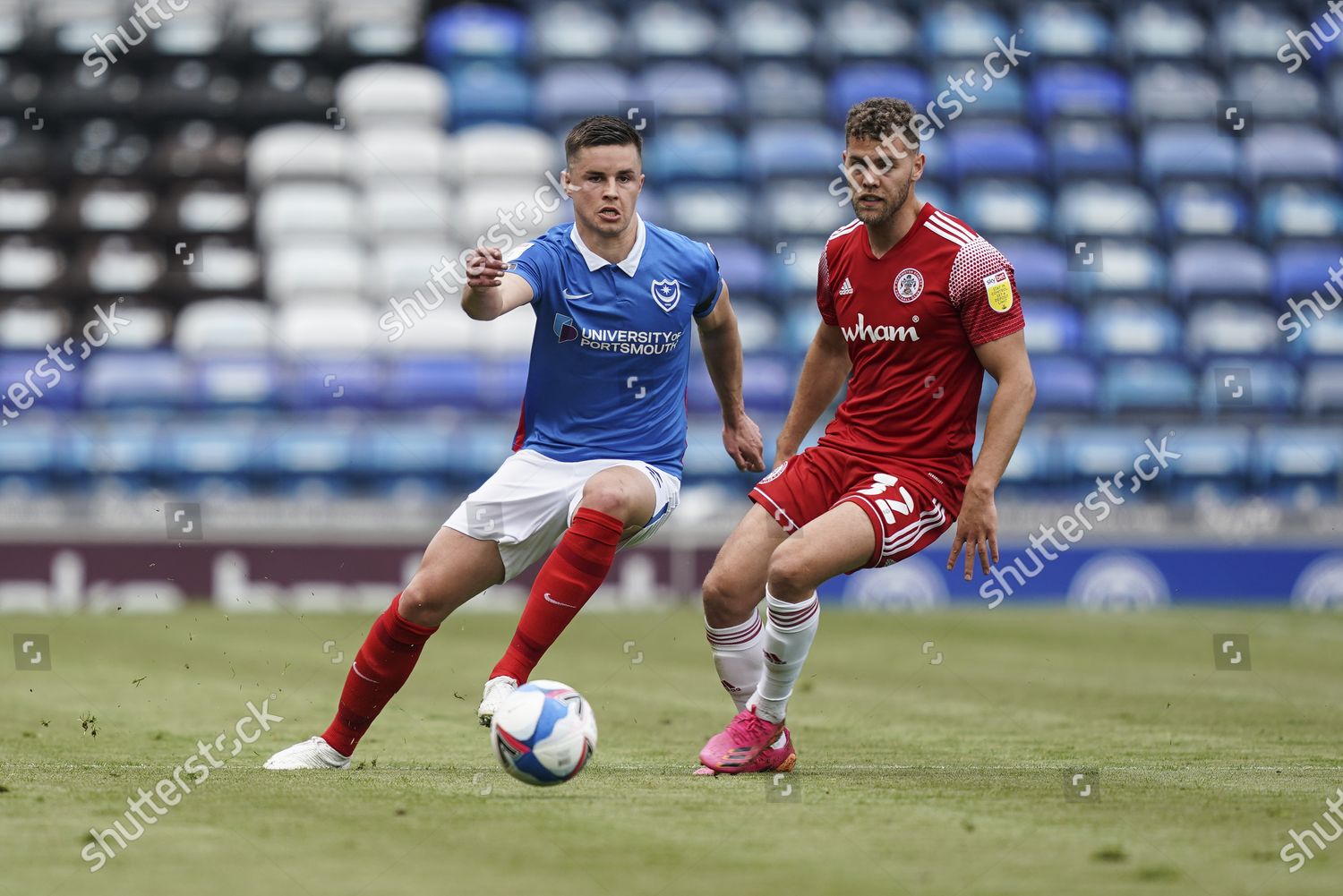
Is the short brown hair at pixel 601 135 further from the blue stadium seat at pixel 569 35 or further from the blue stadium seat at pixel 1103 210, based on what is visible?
the blue stadium seat at pixel 569 35

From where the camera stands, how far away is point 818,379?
698cm

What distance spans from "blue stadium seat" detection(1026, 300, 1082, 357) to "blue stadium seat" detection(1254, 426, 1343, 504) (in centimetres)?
244

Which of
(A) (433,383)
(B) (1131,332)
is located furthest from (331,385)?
(B) (1131,332)

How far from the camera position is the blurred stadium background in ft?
57.4

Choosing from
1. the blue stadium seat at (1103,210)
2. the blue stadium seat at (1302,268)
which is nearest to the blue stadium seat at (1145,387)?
the blue stadium seat at (1302,268)

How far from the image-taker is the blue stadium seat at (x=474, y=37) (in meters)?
23.2

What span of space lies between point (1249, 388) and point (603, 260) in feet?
48.5

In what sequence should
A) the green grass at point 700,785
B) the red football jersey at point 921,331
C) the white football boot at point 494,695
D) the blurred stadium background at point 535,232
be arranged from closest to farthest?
the green grass at point 700,785 → the white football boot at point 494,695 → the red football jersey at point 921,331 → the blurred stadium background at point 535,232

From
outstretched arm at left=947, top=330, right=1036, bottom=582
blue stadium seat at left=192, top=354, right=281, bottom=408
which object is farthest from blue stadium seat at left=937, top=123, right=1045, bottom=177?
outstretched arm at left=947, top=330, right=1036, bottom=582

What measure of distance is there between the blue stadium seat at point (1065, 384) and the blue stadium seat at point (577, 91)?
20.5 ft

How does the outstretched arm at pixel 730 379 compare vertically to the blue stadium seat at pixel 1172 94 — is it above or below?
below

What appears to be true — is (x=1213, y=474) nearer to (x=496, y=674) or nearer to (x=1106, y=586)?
(x=1106, y=586)

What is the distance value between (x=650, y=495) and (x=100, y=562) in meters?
11.6

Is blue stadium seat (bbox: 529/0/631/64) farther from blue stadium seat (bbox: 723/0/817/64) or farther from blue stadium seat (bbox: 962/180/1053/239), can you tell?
blue stadium seat (bbox: 962/180/1053/239)
